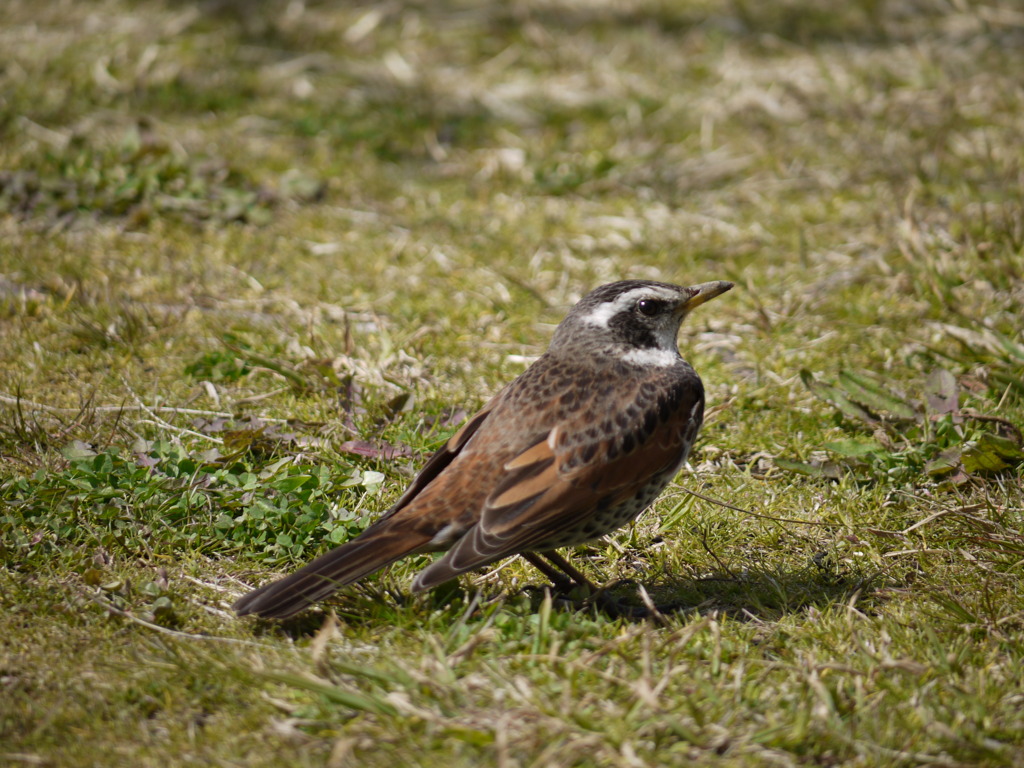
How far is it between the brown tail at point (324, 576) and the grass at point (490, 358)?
15cm

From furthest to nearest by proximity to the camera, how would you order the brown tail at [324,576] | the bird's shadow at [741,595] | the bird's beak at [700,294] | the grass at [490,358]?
the bird's beak at [700,294]
the bird's shadow at [741,595]
the brown tail at [324,576]
the grass at [490,358]

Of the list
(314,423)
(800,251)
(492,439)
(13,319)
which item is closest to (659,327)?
(492,439)

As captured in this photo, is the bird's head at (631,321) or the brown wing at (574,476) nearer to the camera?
the brown wing at (574,476)

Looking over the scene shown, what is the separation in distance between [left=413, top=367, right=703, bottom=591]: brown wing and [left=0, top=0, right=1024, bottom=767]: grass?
31 centimetres

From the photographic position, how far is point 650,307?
515 cm

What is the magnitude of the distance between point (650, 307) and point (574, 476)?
46.6 inches

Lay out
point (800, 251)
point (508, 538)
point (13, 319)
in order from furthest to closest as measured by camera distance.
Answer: point (800, 251)
point (13, 319)
point (508, 538)

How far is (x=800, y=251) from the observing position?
313 inches

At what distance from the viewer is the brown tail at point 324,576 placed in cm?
401

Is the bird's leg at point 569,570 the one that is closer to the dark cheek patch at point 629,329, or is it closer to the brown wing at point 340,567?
the brown wing at point 340,567

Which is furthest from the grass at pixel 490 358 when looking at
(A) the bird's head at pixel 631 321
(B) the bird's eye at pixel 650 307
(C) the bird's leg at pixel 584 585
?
(B) the bird's eye at pixel 650 307

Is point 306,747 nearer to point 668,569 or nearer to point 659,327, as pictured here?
point 668,569

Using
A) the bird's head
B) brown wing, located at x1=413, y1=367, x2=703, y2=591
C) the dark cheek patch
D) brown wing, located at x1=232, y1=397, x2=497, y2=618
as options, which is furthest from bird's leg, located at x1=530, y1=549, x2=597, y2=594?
the dark cheek patch

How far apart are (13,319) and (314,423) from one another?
2414 millimetres
